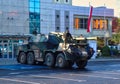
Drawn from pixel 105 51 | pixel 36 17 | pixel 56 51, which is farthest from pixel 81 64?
pixel 36 17

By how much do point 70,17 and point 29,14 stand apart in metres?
12.1

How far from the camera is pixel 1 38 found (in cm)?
4922

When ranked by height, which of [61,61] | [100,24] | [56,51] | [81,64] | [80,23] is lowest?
[81,64]

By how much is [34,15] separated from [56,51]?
3294 cm

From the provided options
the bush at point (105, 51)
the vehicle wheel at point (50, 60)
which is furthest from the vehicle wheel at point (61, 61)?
the bush at point (105, 51)

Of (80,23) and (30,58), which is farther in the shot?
(80,23)

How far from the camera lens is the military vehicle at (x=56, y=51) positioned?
25578mm

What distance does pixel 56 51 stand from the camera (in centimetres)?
2636

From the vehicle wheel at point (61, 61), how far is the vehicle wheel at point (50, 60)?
40 centimetres

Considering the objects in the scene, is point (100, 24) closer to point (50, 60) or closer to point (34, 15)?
point (34, 15)

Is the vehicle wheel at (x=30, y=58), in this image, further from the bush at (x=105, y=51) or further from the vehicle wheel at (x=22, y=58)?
the bush at (x=105, y=51)

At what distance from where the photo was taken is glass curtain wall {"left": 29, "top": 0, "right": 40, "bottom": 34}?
58.1 meters

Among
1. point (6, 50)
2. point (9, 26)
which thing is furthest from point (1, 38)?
point (9, 26)

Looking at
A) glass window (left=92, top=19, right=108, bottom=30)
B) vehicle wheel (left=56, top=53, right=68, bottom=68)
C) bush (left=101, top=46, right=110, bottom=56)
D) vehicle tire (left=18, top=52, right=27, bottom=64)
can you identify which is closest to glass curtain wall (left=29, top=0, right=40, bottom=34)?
bush (left=101, top=46, right=110, bottom=56)
